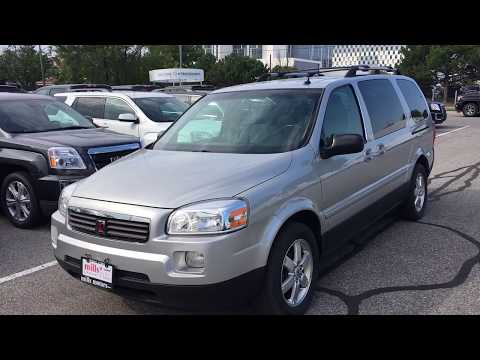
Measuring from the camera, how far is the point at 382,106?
5094mm

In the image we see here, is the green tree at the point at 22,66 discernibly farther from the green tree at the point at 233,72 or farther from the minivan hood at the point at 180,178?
the minivan hood at the point at 180,178

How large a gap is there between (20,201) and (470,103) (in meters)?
25.9

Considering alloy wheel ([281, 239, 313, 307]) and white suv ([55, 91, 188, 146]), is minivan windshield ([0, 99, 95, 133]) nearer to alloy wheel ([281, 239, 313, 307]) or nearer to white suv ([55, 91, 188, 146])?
white suv ([55, 91, 188, 146])

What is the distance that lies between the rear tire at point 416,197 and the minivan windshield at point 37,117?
183 inches

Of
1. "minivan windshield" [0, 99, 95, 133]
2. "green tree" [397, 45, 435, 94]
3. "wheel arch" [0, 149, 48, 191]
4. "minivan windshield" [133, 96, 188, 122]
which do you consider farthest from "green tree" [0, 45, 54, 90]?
"wheel arch" [0, 149, 48, 191]

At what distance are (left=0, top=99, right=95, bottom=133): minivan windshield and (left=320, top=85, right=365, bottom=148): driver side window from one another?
4145 mm

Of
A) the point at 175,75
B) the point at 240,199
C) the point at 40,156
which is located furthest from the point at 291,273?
the point at 175,75

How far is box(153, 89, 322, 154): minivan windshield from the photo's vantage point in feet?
12.9

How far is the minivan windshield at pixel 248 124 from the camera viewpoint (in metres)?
3.92

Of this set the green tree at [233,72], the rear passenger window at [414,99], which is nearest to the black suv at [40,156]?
the rear passenger window at [414,99]
